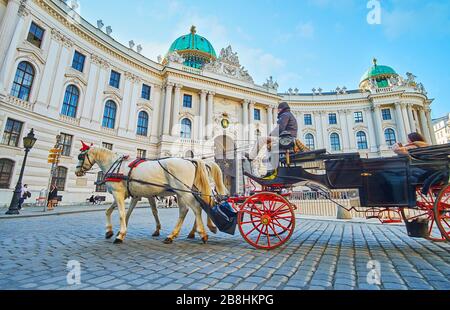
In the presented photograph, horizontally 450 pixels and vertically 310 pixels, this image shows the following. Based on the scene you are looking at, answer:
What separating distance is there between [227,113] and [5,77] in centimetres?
2105

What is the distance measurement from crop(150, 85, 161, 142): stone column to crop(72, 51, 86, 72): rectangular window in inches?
291

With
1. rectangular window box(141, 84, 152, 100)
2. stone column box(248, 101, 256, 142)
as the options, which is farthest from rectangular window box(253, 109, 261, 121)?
rectangular window box(141, 84, 152, 100)

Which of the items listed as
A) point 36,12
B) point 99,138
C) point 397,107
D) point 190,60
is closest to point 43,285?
point 99,138

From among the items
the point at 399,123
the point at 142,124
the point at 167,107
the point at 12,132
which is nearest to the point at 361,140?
the point at 399,123

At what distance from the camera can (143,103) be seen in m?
23.7

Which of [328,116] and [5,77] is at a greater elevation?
[328,116]

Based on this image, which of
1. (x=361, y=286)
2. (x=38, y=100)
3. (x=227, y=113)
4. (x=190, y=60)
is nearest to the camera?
(x=361, y=286)

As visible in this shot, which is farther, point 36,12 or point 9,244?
point 36,12

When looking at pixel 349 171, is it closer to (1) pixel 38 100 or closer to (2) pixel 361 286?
(2) pixel 361 286

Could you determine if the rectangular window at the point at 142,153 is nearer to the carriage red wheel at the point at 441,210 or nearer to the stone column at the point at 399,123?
the carriage red wheel at the point at 441,210

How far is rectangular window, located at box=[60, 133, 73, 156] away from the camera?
667 inches

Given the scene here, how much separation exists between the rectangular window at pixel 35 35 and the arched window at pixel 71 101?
3.53m

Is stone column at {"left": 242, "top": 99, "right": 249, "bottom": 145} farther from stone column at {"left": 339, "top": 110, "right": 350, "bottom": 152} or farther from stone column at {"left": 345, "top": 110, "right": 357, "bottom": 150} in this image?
stone column at {"left": 345, "top": 110, "right": 357, "bottom": 150}

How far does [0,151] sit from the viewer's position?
42.8ft
